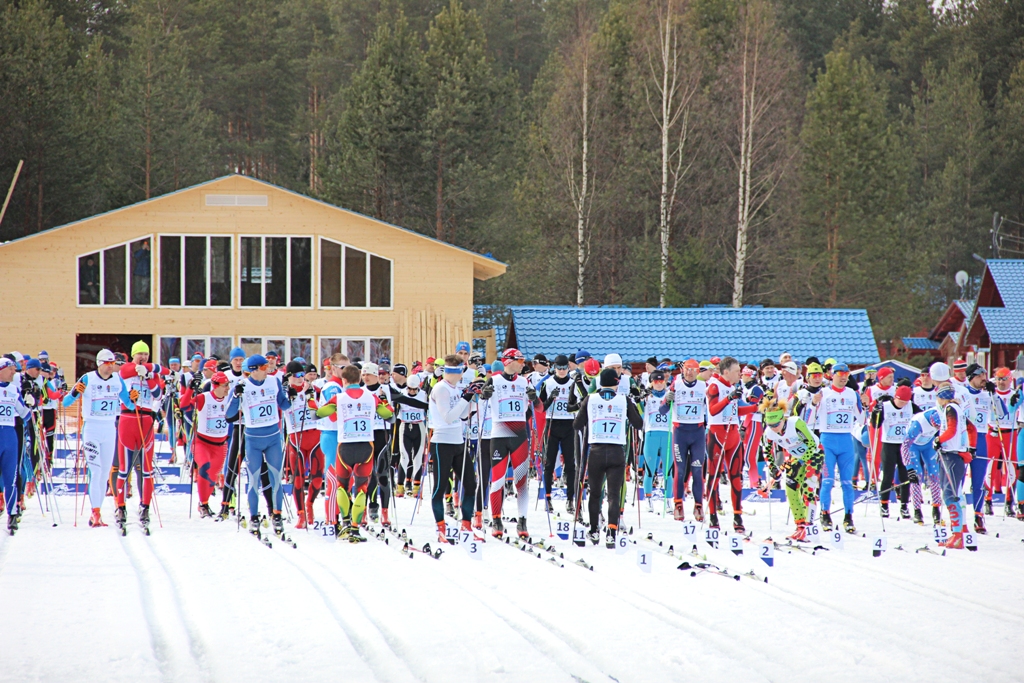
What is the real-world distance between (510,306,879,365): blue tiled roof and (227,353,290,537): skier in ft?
61.3

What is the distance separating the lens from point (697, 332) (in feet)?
101

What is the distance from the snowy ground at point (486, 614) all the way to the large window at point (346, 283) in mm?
17369

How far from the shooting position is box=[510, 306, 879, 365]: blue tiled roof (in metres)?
30.2

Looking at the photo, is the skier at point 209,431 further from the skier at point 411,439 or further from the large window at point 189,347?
the large window at point 189,347

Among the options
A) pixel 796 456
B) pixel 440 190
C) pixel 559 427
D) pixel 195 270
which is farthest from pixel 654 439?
pixel 440 190

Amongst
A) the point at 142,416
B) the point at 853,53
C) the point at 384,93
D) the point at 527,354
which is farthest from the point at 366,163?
the point at 853,53

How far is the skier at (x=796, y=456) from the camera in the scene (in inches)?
427

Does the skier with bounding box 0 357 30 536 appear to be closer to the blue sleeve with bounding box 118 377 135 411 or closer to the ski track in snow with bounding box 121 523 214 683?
the blue sleeve with bounding box 118 377 135 411

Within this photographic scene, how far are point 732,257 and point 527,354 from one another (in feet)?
46.0

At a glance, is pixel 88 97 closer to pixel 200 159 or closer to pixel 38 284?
pixel 200 159

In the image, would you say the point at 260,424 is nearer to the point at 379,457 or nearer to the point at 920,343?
the point at 379,457

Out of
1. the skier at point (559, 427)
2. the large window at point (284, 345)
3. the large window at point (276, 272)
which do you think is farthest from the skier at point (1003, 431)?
the large window at point (276, 272)

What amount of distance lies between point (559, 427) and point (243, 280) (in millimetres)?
16940

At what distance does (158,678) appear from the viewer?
6.10 m
